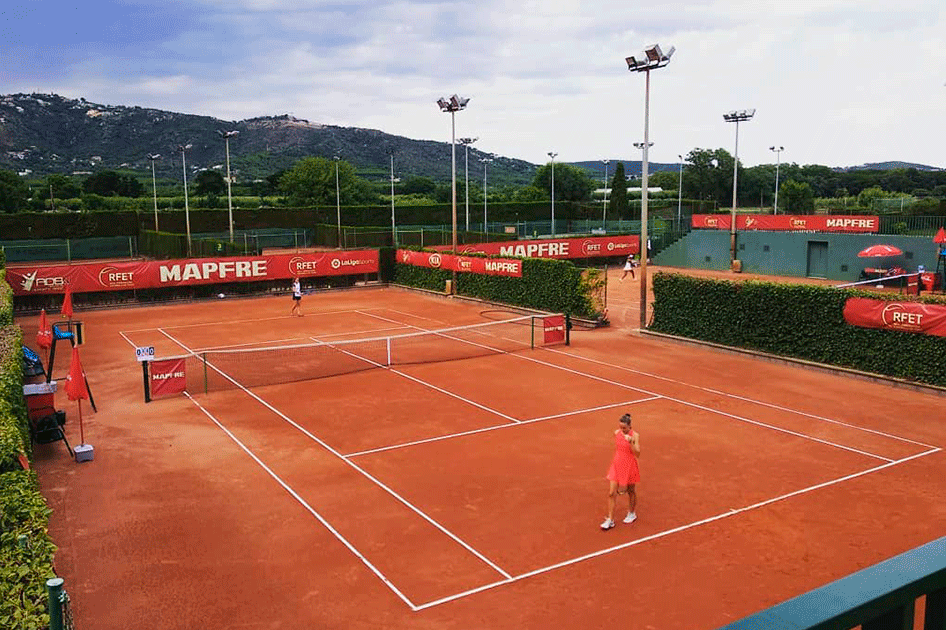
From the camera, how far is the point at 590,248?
190 ft

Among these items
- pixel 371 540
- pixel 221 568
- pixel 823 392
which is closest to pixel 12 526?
pixel 221 568

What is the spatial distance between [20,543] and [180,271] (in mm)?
37519

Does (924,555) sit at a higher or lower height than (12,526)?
higher

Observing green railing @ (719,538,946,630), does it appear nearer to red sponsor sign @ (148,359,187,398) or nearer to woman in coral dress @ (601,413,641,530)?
woman in coral dress @ (601,413,641,530)

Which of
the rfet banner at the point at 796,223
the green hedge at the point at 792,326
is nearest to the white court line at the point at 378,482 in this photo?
the green hedge at the point at 792,326

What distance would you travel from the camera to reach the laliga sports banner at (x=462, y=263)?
3853cm

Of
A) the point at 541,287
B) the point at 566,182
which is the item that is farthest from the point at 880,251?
the point at 566,182

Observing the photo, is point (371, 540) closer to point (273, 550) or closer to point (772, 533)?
point (273, 550)

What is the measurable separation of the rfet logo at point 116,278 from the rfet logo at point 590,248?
30.7 m

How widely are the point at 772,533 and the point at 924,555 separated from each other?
12.5m

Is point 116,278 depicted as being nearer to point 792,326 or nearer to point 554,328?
point 554,328

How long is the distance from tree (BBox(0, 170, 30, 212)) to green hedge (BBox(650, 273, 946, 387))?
8945 centimetres

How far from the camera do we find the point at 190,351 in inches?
1152

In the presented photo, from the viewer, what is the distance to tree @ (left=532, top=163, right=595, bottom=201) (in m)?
125
